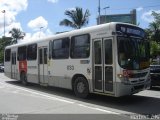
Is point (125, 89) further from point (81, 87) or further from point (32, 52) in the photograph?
point (32, 52)

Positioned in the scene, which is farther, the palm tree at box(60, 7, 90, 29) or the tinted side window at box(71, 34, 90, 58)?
the palm tree at box(60, 7, 90, 29)

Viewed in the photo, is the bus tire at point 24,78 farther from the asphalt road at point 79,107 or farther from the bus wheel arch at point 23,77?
the asphalt road at point 79,107

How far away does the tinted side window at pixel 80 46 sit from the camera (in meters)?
12.8

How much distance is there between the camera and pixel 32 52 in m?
18.3

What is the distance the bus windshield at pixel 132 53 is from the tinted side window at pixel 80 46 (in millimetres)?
1838

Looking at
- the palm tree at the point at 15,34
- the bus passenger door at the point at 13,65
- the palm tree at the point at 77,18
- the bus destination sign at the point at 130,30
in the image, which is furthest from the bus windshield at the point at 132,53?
the palm tree at the point at 15,34

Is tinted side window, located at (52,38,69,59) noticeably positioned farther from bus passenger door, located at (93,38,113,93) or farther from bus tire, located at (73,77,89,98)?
bus passenger door, located at (93,38,113,93)

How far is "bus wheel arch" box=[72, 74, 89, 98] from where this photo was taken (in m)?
13.0

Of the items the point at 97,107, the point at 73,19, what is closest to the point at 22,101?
the point at 97,107

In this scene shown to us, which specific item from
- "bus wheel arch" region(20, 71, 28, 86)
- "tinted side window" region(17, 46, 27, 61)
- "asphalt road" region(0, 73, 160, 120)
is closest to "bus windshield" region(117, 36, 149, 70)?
"asphalt road" region(0, 73, 160, 120)

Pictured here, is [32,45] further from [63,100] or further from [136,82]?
[136,82]

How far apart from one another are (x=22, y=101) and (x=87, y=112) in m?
3.98

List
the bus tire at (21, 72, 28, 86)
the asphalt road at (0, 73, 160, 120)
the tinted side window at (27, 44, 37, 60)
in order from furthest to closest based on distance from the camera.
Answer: the bus tire at (21, 72, 28, 86)
the tinted side window at (27, 44, 37, 60)
the asphalt road at (0, 73, 160, 120)

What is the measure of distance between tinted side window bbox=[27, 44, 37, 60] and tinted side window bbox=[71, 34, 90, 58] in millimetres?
4657
